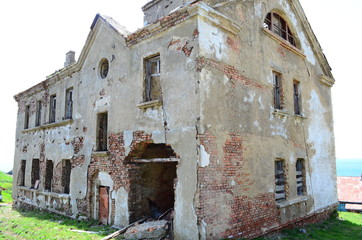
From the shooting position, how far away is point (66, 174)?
533 inches

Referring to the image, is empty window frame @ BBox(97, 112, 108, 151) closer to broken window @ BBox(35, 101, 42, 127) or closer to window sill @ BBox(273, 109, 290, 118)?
window sill @ BBox(273, 109, 290, 118)

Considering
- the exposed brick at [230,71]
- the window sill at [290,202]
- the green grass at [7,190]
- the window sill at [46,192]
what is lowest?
the green grass at [7,190]

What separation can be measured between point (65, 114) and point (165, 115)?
7426mm

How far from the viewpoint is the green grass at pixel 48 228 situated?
31.2ft

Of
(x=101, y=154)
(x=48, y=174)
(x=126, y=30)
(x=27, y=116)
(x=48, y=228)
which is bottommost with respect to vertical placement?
(x=48, y=228)

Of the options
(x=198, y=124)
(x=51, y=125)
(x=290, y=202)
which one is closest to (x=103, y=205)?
(x=198, y=124)

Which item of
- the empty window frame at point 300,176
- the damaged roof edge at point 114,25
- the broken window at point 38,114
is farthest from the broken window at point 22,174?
the empty window frame at point 300,176

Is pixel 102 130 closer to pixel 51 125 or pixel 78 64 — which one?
pixel 78 64

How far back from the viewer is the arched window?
11.6 m

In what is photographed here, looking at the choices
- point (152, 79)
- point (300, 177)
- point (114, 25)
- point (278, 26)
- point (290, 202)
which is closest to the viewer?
point (152, 79)

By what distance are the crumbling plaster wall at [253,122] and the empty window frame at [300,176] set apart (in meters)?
0.22

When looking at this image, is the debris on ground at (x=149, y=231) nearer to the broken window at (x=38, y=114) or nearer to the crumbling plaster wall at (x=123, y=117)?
the crumbling plaster wall at (x=123, y=117)

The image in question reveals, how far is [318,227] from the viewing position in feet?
38.6

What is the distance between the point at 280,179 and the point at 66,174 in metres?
9.49
